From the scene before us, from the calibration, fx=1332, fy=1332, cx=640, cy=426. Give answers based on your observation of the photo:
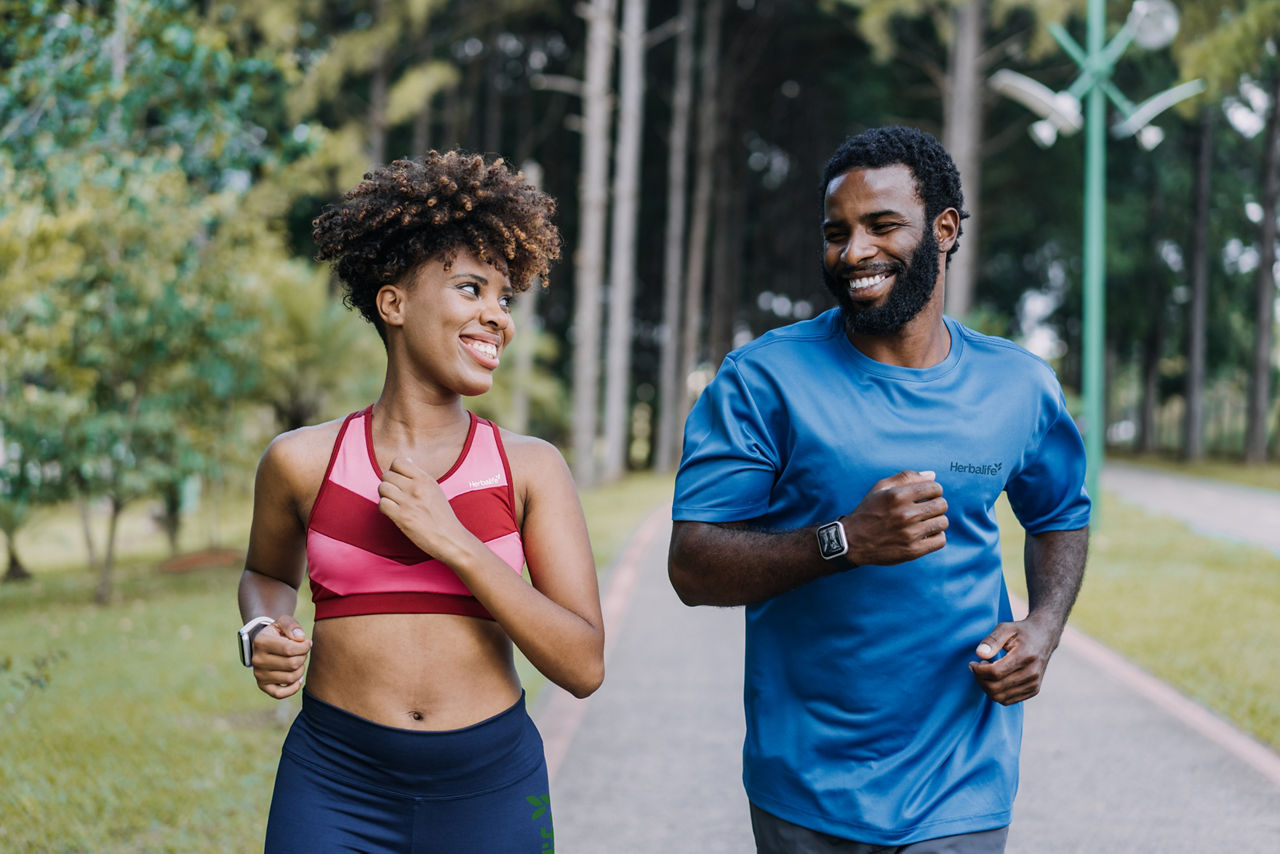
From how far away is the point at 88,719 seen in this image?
689 cm

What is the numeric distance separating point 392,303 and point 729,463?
2.38 ft

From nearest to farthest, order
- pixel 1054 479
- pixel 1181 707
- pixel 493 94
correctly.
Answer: pixel 1054 479, pixel 1181 707, pixel 493 94

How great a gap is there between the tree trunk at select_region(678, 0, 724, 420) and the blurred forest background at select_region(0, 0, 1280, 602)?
11cm

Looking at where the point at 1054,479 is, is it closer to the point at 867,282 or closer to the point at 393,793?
the point at 867,282

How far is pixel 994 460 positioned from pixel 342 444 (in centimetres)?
128

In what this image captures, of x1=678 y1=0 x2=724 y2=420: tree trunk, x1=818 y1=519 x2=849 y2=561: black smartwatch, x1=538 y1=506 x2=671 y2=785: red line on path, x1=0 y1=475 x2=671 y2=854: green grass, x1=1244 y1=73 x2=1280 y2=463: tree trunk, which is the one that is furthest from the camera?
x1=1244 y1=73 x2=1280 y2=463: tree trunk

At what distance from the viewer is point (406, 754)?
2369 millimetres

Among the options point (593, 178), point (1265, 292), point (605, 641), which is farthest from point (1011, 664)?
point (1265, 292)

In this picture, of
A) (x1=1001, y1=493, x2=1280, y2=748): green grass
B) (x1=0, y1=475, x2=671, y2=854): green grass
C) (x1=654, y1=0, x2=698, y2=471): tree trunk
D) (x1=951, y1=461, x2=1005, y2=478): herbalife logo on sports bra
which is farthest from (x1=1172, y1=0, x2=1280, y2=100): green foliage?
(x1=654, y1=0, x2=698, y2=471): tree trunk

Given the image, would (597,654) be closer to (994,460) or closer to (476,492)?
(476,492)

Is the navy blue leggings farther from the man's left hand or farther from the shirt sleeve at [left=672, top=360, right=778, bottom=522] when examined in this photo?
the man's left hand

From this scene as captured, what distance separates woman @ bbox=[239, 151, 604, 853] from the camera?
2367 mm

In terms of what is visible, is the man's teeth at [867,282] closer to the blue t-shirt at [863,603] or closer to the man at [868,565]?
the man at [868,565]

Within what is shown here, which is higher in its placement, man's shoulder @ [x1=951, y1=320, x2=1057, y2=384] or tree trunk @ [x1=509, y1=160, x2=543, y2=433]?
man's shoulder @ [x1=951, y1=320, x2=1057, y2=384]
